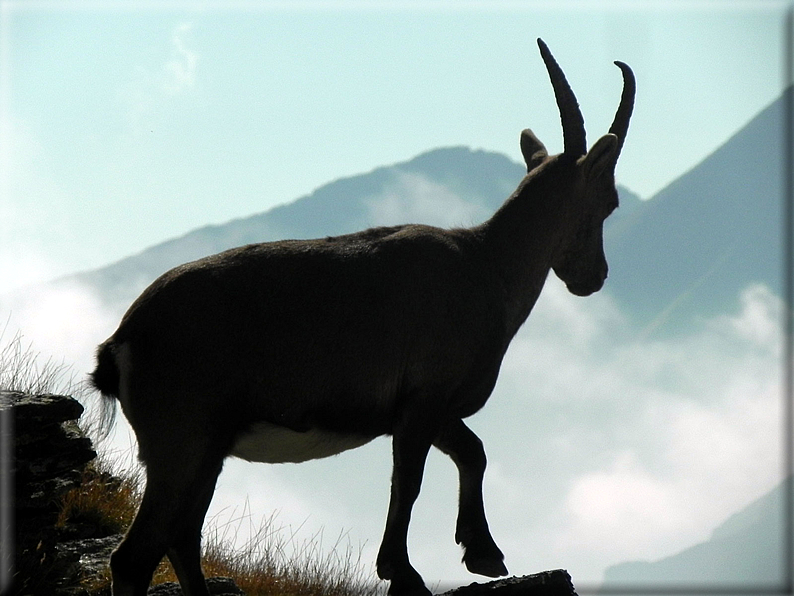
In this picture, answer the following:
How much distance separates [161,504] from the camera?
6.54 meters

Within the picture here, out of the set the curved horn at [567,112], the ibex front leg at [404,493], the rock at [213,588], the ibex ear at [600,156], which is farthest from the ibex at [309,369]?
the curved horn at [567,112]

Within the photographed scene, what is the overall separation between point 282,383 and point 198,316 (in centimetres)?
71

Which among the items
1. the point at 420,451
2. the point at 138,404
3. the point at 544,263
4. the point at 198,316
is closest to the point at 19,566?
the point at 138,404

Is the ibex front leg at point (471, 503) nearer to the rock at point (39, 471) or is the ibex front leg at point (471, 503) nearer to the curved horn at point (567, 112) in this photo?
the curved horn at point (567, 112)

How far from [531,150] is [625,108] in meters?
0.91

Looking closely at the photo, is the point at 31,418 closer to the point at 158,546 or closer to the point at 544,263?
the point at 158,546

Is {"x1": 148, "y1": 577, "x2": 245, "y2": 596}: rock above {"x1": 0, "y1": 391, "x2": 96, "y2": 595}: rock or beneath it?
beneath

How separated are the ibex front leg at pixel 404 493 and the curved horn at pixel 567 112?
2750mm

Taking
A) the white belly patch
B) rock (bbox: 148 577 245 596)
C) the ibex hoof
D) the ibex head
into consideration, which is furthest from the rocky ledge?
the ibex head

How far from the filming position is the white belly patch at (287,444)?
683cm

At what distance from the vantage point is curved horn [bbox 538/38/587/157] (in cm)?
834

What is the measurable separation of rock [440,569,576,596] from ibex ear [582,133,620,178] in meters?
3.11

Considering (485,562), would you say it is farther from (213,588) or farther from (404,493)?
(213,588)

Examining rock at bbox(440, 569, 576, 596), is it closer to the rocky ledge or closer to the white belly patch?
the white belly patch
